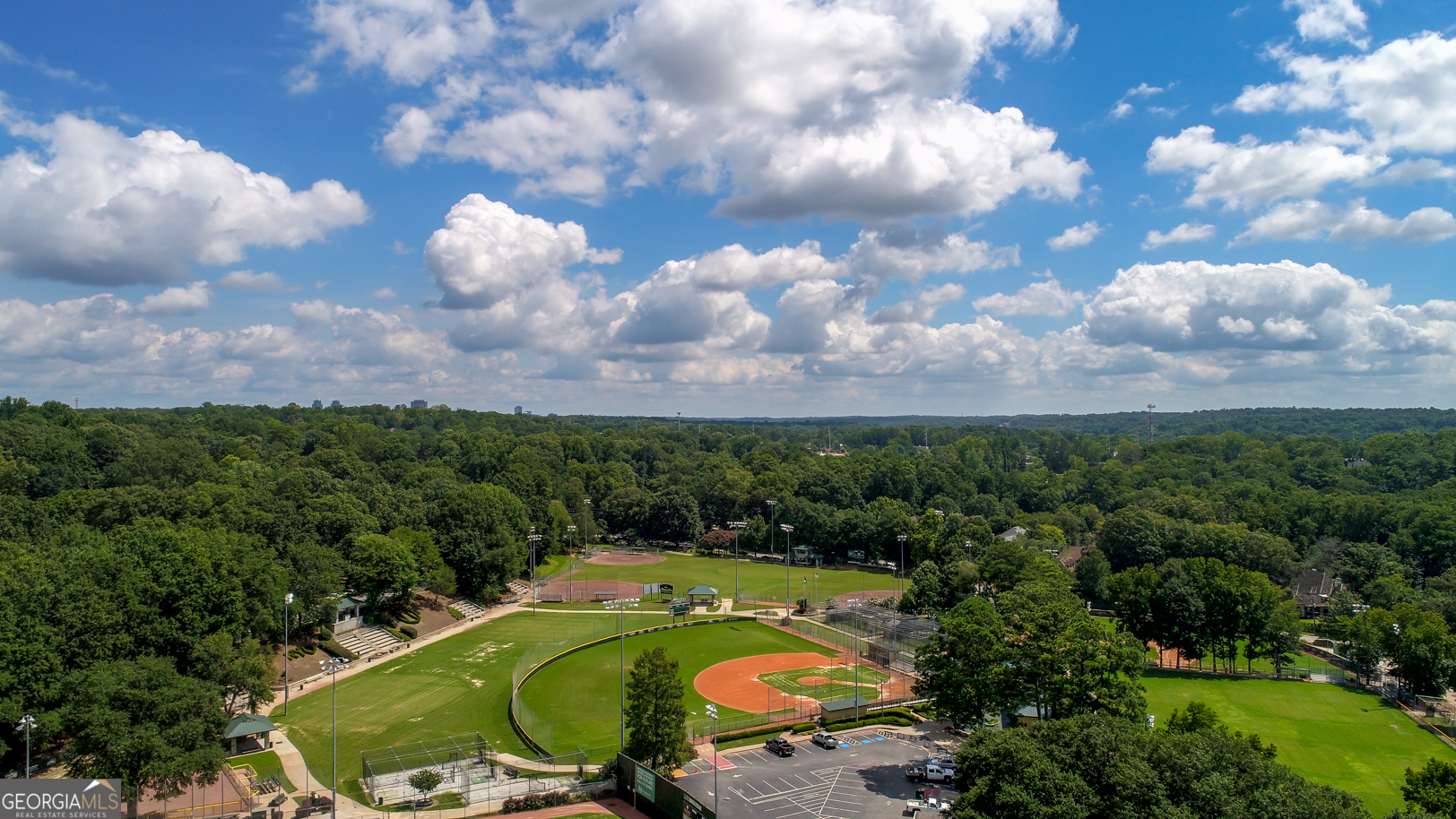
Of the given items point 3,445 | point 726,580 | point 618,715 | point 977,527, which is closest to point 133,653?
point 618,715

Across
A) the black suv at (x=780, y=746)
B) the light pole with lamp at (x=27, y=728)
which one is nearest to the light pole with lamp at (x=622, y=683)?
the black suv at (x=780, y=746)

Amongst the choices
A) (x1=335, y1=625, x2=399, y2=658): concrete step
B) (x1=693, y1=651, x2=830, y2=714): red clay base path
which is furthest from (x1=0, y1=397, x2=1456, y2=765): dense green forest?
(x1=693, y1=651, x2=830, y2=714): red clay base path

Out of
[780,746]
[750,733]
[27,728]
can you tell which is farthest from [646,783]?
[27,728]

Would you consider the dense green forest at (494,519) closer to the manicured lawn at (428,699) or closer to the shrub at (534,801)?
the manicured lawn at (428,699)

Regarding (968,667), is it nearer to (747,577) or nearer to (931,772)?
(931,772)

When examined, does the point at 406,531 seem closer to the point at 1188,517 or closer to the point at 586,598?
the point at 586,598

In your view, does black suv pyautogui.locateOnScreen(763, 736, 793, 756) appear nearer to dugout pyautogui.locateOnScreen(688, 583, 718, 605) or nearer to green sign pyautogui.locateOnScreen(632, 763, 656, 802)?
green sign pyautogui.locateOnScreen(632, 763, 656, 802)
